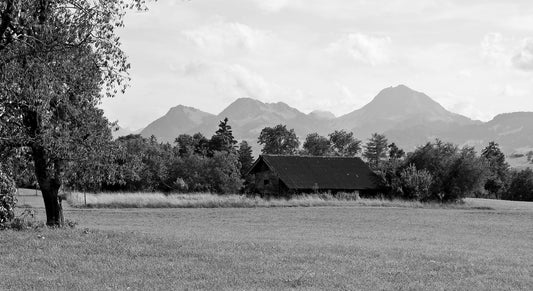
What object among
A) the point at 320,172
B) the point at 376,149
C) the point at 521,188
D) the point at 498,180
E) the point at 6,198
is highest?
the point at 376,149

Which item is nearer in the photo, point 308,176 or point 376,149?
point 308,176

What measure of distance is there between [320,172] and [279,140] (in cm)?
6762

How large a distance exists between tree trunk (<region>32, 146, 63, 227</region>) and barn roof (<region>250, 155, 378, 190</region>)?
48.4 meters

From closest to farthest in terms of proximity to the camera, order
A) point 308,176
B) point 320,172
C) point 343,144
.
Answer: point 308,176 → point 320,172 → point 343,144

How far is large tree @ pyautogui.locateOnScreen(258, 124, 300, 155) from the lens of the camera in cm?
14038

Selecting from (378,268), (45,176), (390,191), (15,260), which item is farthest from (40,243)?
(390,191)

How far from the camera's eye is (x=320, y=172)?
74125 mm

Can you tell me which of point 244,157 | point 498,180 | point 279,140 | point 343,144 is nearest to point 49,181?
point 244,157

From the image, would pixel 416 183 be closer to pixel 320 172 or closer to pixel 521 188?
pixel 320 172

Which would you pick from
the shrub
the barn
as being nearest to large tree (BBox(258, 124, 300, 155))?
the barn

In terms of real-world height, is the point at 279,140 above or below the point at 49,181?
above

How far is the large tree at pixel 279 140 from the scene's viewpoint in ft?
461

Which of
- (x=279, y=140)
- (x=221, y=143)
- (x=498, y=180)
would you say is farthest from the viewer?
(x=279, y=140)

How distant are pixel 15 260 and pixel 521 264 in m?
12.5
